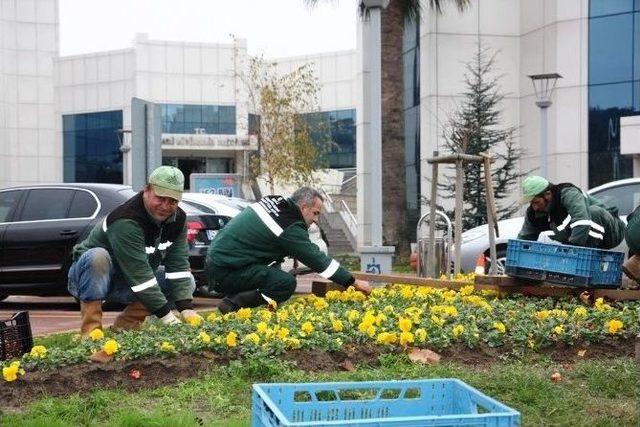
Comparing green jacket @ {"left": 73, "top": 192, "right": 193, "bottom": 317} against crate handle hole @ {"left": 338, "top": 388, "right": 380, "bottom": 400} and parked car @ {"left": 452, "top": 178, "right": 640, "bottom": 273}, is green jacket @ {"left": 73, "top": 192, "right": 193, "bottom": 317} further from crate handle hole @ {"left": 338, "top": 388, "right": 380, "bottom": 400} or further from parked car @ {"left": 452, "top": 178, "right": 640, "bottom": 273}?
parked car @ {"left": 452, "top": 178, "right": 640, "bottom": 273}

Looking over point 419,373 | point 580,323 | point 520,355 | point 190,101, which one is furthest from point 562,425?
point 190,101

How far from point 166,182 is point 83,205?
505 centimetres

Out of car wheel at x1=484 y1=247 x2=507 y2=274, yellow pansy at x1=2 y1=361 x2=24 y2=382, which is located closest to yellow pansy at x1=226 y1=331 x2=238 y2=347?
yellow pansy at x1=2 y1=361 x2=24 y2=382

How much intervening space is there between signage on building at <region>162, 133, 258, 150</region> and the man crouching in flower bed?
52257 mm

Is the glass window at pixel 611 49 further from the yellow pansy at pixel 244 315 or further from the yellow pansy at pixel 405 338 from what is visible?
the yellow pansy at pixel 405 338

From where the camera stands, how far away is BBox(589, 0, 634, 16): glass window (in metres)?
27.5

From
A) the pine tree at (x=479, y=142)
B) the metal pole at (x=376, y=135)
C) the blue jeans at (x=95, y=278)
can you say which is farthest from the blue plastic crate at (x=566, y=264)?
the pine tree at (x=479, y=142)

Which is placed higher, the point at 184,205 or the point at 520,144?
the point at 520,144

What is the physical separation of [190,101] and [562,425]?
63.6 metres

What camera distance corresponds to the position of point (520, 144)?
2905 centimetres

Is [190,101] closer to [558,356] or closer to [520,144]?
[520,144]

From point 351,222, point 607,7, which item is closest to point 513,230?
point 607,7

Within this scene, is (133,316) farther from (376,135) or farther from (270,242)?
(376,135)

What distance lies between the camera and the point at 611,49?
2761cm
